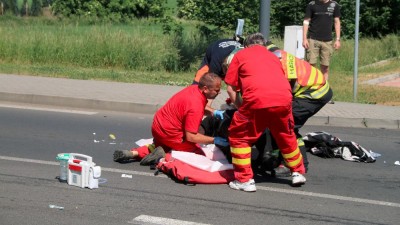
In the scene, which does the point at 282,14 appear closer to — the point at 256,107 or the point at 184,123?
the point at 184,123

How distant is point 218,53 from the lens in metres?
9.23

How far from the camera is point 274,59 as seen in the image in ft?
24.3

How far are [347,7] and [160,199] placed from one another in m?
22.9

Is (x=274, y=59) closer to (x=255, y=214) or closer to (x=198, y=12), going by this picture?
(x=255, y=214)

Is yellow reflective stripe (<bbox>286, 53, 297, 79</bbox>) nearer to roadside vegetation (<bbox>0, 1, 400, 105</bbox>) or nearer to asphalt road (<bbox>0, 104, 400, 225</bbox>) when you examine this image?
asphalt road (<bbox>0, 104, 400, 225</bbox>)

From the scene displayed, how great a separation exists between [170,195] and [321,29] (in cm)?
699

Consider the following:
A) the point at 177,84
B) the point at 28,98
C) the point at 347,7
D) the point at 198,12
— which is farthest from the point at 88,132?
the point at 347,7

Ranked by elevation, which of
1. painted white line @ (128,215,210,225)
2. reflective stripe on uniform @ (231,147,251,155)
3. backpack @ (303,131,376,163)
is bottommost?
backpack @ (303,131,376,163)

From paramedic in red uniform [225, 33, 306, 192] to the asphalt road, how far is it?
0.33 m

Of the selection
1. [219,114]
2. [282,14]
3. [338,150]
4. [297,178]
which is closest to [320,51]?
[338,150]

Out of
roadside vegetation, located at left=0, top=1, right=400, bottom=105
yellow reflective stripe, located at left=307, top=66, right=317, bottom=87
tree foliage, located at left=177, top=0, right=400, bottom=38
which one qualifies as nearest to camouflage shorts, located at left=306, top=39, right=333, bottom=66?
roadside vegetation, located at left=0, top=1, right=400, bottom=105

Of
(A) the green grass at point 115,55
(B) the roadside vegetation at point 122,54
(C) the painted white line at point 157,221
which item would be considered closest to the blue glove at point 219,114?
(C) the painted white line at point 157,221

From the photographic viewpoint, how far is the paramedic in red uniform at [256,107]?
23.4 ft

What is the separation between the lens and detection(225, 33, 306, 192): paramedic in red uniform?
713cm
